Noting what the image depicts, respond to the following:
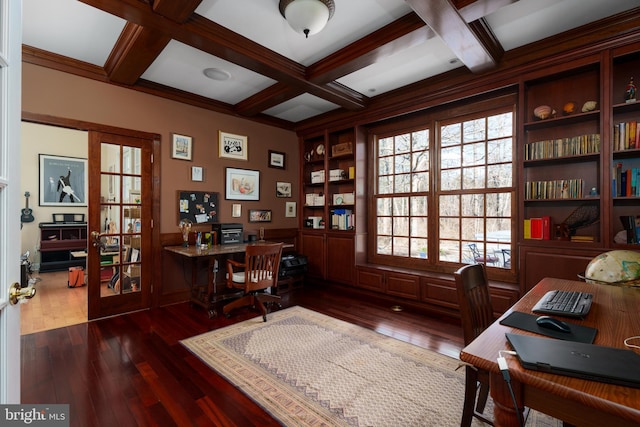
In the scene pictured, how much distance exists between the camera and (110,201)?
3.42 m

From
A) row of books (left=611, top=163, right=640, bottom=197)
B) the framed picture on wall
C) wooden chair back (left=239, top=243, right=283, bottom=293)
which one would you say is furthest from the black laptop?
the framed picture on wall

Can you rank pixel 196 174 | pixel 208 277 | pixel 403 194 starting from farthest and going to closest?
pixel 403 194
pixel 196 174
pixel 208 277

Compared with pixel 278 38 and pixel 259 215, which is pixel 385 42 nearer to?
pixel 278 38

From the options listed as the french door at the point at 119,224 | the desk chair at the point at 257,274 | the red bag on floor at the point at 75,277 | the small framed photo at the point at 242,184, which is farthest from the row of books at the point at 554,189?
the red bag on floor at the point at 75,277

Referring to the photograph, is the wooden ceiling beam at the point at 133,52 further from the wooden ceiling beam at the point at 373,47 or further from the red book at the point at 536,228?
the red book at the point at 536,228

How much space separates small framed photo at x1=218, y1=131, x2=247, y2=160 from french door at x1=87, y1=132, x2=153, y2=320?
927 millimetres

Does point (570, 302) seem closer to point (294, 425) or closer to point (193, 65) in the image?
point (294, 425)

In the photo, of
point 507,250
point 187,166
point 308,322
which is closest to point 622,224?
point 507,250

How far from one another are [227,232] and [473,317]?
3287 mm

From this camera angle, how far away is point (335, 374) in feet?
7.22

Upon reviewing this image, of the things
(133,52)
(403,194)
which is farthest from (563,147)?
(133,52)

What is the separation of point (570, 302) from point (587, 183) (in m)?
2.05

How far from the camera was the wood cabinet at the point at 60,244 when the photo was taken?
5.73m

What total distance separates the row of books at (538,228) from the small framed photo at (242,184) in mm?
3605
